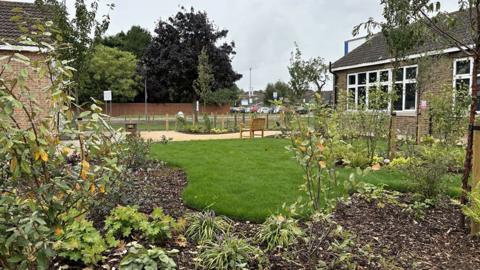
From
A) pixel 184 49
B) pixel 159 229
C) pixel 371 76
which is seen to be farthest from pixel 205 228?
pixel 184 49

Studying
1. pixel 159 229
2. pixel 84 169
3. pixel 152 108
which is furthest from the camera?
pixel 152 108

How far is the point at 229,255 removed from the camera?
3.20m

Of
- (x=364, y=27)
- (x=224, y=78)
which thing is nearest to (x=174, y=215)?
(x=364, y=27)

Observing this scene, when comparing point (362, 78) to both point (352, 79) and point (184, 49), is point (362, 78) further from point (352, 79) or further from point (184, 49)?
point (184, 49)

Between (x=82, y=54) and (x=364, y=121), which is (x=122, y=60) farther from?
(x=364, y=121)

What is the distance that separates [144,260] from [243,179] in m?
3.65

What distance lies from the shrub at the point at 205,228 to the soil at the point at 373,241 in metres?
0.11

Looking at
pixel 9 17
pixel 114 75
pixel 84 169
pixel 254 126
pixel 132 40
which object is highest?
pixel 132 40

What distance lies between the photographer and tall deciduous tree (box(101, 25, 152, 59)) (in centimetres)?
5077

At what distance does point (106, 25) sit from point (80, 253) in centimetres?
960

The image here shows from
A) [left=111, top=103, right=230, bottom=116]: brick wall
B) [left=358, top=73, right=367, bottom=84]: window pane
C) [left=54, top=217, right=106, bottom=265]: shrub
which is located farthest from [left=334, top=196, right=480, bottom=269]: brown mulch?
[left=111, top=103, right=230, bottom=116]: brick wall

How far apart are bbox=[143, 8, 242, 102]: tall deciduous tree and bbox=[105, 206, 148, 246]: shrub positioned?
28508 mm

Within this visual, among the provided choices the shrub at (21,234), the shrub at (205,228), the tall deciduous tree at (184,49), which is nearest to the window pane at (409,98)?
the shrub at (205,228)

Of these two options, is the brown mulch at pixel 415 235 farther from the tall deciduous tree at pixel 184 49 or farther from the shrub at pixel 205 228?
the tall deciduous tree at pixel 184 49
